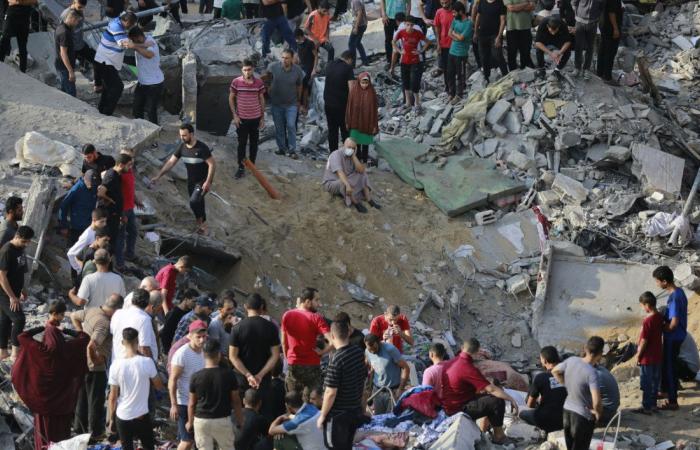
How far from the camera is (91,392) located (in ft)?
35.0

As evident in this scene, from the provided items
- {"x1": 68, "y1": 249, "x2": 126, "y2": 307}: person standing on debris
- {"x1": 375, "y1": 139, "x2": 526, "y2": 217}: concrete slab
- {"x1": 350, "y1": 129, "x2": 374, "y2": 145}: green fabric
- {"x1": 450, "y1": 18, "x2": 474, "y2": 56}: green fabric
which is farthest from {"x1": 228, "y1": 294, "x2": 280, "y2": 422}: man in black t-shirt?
{"x1": 450, "y1": 18, "x2": 474, "y2": 56}: green fabric

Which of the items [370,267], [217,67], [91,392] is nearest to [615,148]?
[370,267]

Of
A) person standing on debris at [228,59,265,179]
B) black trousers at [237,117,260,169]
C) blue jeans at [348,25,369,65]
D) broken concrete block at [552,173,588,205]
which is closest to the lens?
person standing on debris at [228,59,265,179]

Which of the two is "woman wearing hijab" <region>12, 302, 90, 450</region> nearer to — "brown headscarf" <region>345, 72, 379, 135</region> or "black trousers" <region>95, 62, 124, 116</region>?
"black trousers" <region>95, 62, 124, 116</region>

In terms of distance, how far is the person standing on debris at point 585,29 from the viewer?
58.4 feet

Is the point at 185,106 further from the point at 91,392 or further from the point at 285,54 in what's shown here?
the point at 91,392

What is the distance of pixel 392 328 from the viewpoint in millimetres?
12094

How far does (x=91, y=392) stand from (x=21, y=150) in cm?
455

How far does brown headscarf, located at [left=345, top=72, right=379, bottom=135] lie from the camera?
1631 cm

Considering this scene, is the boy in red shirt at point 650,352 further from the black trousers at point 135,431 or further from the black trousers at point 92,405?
the black trousers at point 92,405

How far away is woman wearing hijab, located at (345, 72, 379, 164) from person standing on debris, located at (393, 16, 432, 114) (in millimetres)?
1973

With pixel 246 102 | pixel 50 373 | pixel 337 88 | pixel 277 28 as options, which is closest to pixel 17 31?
pixel 246 102

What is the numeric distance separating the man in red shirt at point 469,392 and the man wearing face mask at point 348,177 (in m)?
5.17

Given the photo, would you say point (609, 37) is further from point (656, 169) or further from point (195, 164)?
point (195, 164)
